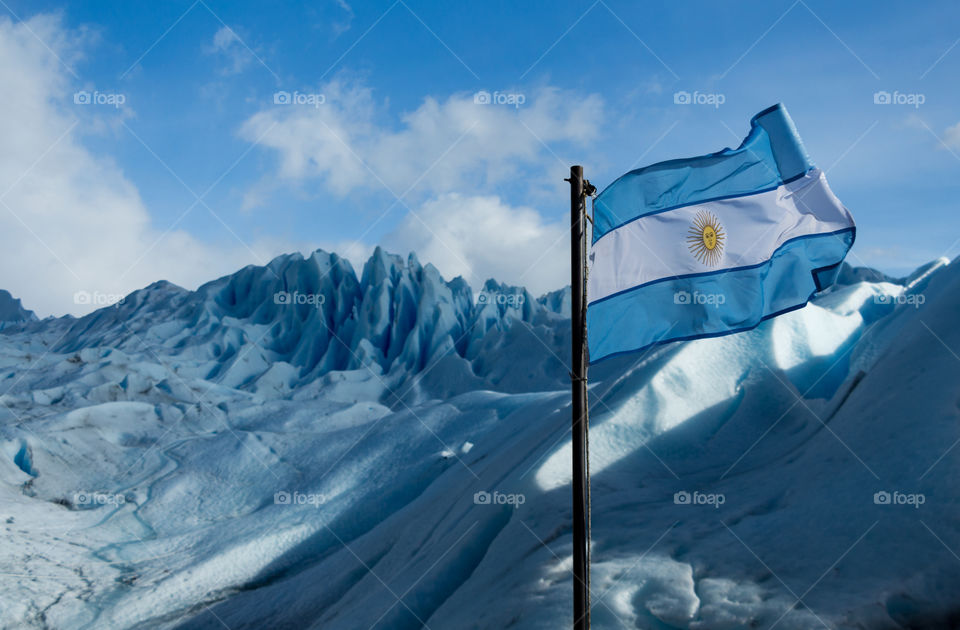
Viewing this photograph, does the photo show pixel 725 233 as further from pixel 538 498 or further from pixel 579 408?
pixel 538 498

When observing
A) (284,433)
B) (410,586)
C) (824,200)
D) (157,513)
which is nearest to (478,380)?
(284,433)

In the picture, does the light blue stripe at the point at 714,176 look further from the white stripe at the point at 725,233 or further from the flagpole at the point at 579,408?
the flagpole at the point at 579,408

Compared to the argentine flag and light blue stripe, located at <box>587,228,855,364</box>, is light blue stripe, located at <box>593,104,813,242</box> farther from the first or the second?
light blue stripe, located at <box>587,228,855,364</box>

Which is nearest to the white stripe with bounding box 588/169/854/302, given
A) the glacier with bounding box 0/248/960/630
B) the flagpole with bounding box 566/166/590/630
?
the flagpole with bounding box 566/166/590/630

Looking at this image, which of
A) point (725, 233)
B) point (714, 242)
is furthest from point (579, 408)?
point (725, 233)

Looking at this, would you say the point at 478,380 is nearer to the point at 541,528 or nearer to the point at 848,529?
the point at 541,528

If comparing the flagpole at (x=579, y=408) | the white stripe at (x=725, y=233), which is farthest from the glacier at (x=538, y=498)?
the white stripe at (x=725, y=233)
